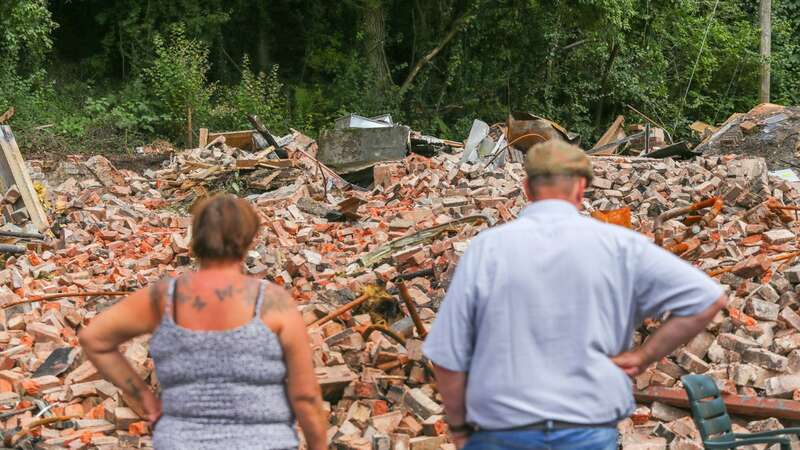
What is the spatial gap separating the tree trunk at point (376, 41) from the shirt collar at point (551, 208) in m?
19.5

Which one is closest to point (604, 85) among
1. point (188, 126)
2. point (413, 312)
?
point (188, 126)

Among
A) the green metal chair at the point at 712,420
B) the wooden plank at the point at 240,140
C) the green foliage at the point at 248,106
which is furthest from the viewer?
the green foliage at the point at 248,106

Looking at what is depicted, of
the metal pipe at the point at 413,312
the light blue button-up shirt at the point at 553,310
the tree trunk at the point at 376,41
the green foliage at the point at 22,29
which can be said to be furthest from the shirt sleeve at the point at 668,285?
the tree trunk at the point at 376,41

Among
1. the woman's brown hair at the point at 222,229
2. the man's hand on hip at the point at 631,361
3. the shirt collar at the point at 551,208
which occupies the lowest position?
the man's hand on hip at the point at 631,361

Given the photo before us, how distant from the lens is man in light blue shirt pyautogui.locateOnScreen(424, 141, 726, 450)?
2.59m

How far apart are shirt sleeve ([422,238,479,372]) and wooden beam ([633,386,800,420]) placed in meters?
3.08

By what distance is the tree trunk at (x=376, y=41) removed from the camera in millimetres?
22109

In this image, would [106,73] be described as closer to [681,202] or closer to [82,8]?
[82,8]

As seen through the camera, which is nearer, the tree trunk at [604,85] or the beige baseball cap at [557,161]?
the beige baseball cap at [557,161]

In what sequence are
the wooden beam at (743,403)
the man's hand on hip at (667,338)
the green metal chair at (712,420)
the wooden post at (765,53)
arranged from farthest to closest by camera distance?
the wooden post at (765,53), the wooden beam at (743,403), the green metal chair at (712,420), the man's hand on hip at (667,338)

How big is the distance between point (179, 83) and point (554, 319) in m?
17.4

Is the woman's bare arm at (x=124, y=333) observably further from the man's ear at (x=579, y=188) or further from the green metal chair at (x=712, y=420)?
the green metal chair at (x=712, y=420)

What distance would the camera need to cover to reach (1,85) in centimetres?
1789

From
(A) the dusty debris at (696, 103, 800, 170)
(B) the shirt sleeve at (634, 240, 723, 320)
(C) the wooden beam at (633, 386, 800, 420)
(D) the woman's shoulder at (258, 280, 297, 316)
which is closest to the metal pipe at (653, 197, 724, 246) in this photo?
(C) the wooden beam at (633, 386, 800, 420)
